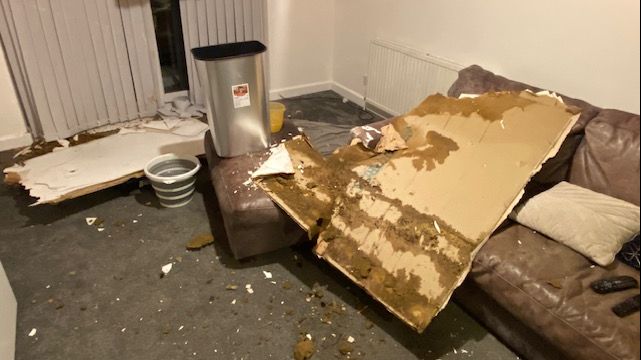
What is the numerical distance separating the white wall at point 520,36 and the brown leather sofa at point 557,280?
191mm

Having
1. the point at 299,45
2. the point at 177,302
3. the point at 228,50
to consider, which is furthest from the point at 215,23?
the point at 177,302

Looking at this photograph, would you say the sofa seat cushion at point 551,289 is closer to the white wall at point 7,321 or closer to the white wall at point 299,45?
the white wall at point 7,321

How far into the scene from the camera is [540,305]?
1.47 m

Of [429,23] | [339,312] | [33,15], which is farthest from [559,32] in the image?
[33,15]

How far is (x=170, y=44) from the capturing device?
3.25 metres

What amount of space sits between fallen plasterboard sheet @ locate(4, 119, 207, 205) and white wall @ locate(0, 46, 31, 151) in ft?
1.54

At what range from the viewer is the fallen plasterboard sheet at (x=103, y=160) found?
2320 mm

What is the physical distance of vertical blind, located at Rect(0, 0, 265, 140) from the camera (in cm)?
265

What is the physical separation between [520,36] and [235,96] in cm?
146

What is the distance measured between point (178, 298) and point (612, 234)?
1630 millimetres

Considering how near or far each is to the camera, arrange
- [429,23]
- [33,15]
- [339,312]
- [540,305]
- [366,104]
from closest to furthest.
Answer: [540,305] → [339,312] → [33,15] → [429,23] → [366,104]

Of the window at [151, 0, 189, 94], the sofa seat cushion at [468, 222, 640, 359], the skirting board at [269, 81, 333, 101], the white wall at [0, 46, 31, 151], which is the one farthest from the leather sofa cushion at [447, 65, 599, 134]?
the white wall at [0, 46, 31, 151]

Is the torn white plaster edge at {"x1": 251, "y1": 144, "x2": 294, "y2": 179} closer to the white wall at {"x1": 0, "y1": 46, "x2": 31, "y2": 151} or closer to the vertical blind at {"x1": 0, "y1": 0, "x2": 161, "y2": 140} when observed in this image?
the vertical blind at {"x1": 0, "y1": 0, "x2": 161, "y2": 140}

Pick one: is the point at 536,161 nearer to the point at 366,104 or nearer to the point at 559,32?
the point at 559,32
